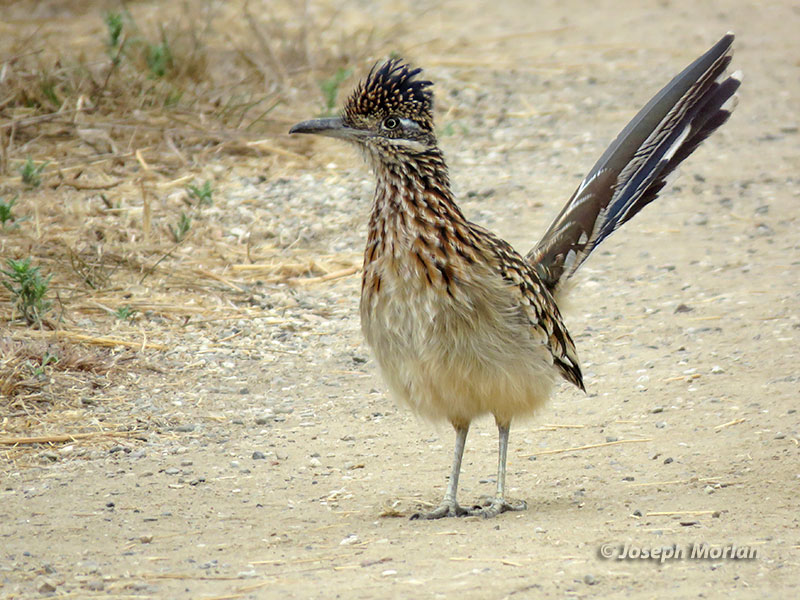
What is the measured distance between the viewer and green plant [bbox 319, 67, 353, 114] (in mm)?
9953

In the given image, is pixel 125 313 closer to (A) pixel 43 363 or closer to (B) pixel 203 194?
(A) pixel 43 363

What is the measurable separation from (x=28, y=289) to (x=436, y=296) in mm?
2969

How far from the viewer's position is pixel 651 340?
7117 mm

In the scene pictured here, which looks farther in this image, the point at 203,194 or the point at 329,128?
the point at 203,194

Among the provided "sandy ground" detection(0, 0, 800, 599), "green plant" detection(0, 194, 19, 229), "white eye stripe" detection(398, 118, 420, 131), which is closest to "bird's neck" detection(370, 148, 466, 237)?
"white eye stripe" detection(398, 118, 420, 131)

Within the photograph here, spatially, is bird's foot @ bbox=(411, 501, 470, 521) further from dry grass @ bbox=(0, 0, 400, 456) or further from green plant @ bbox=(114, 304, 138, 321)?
green plant @ bbox=(114, 304, 138, 321)

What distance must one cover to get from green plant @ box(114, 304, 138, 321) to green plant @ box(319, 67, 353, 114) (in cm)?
337

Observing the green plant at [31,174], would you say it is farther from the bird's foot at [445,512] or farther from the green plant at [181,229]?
the bird's foot at [445,512]

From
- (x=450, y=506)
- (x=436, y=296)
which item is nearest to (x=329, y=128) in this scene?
(x=436, y=296)

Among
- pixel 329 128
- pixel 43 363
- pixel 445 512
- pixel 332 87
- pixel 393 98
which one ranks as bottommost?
pixel 445 512

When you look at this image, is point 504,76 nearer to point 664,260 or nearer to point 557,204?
point 557,204

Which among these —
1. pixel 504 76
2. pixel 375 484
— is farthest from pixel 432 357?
pixel 504 76

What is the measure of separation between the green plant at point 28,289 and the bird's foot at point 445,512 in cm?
284

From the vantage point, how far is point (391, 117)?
509 cm
